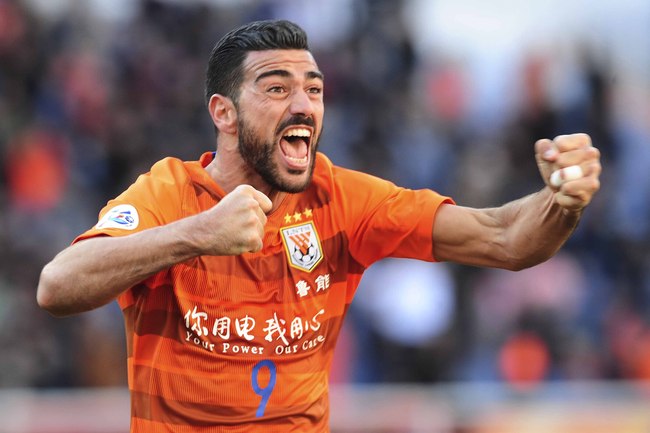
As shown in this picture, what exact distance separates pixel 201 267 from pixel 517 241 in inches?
49.6

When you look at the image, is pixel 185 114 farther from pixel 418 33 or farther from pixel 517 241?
pixel 517 241

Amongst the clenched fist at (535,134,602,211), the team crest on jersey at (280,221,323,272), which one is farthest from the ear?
the clenched fist at (535,134,602,211)

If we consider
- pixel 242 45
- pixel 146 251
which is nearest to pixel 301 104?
pixel 242 45

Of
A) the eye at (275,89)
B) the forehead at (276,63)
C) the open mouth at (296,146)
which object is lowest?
the open mouth at (296,146)

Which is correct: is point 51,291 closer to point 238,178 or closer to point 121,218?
point 121,218

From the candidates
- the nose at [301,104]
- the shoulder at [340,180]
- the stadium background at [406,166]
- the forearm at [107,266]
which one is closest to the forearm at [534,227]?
the shoulder at [340,180]

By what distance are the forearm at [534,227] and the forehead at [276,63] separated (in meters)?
1.00

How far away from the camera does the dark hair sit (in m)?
4.73

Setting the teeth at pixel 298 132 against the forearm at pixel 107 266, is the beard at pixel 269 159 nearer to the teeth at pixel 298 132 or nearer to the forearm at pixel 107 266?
the teeth at pixel 298 132

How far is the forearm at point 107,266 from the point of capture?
3.96m

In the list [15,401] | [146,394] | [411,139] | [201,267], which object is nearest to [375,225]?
[201,267]

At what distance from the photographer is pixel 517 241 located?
14.8 ft

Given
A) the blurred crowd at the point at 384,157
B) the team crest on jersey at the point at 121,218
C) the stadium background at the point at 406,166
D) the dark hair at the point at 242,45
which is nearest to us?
the team crest on jersey at the point at 121,218

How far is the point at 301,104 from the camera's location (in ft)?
15.1
